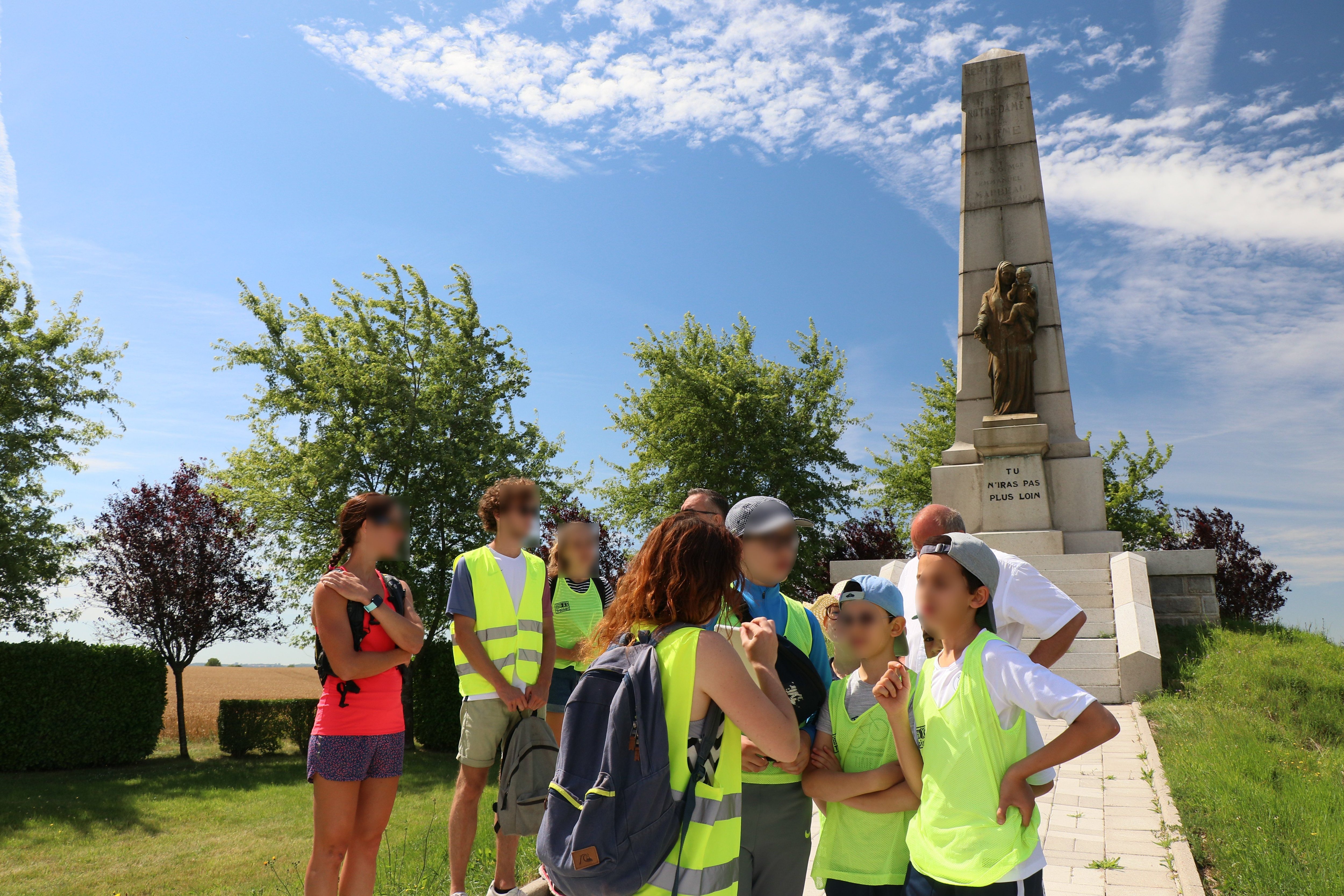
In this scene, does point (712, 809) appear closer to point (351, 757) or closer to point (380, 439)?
point (351, 757)

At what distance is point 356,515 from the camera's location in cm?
385

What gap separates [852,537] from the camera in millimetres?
21828

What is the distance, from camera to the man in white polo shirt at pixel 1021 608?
11.3 feet

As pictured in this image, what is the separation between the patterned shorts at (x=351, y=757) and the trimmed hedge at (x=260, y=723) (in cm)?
1255

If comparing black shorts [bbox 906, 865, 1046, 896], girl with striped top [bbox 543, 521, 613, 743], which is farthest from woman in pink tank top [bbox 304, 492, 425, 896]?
black shorts [bbox 906, 865, 1046, 896]

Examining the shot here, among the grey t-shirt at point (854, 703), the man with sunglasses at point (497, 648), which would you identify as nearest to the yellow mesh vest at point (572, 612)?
the man with sunglasses at point (497, 648)

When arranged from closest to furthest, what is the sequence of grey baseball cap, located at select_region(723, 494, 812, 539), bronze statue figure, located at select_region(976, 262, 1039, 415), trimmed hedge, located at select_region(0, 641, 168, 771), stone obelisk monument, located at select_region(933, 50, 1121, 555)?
grey baseball cap, located at select_region(723, 494, 812, 539) → trimmed hedge, located at select_region(0, 641, 168, 771) → stone obelisk monument, located at select_region(933, 50, 1121, 555) → bronze statue figure, located at select_region(976, 262, 1039, 415)

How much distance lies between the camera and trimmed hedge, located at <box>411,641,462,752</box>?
48.2ft

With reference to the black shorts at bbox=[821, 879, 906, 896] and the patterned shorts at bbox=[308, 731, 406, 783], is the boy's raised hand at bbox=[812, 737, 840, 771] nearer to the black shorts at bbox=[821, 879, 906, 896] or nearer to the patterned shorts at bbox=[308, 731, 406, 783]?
the black shorts at bbox=[821, 879, 906, 896]

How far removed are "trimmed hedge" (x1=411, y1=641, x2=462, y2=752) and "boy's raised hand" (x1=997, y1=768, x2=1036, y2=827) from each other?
1354 centimetres

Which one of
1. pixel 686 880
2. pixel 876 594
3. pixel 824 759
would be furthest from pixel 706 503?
pixel 686 880

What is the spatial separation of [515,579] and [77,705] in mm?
13021

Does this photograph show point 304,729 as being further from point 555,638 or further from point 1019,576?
point 1019,576

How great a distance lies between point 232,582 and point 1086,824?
16.4 meters
